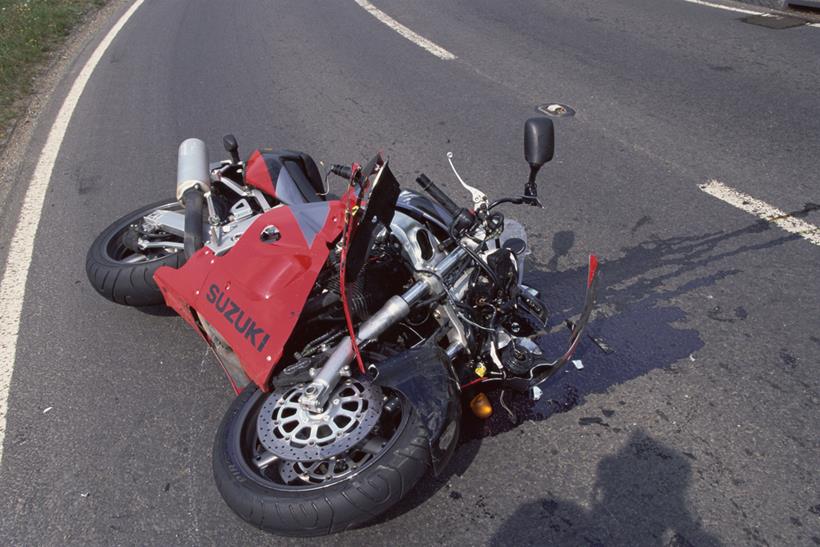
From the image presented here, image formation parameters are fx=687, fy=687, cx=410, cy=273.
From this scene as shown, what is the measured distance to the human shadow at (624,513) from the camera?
303 cm

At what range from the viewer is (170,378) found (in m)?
4.12

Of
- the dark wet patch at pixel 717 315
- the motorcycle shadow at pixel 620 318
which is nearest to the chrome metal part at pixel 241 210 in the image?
the motorcycle shadow at pixel 620 318

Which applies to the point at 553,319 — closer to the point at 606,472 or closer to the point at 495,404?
the point at 495,404

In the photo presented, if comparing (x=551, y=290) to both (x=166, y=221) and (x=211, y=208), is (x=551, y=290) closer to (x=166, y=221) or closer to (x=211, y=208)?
(x=211, y=208)

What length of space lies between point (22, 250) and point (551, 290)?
422 centimetres

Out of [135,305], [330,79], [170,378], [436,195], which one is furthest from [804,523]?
[330,79]

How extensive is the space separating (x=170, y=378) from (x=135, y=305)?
27.1 inches

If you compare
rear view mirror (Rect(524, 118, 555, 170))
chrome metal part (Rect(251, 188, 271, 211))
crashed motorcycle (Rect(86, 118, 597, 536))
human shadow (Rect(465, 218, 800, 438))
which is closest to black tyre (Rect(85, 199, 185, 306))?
chrome metal part (Rect(251, 188, 271, 211))

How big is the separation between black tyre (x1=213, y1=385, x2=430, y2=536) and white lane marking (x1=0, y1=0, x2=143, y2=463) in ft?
5.54

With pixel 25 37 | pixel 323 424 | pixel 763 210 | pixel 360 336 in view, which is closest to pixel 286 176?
pixel 360 336

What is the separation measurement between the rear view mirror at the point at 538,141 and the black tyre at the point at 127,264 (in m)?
2.46

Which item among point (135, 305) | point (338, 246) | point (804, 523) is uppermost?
point (338, 246)

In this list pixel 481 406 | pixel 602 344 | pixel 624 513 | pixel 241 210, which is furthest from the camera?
pixel 241 210

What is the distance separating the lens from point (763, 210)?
17.3 ft
